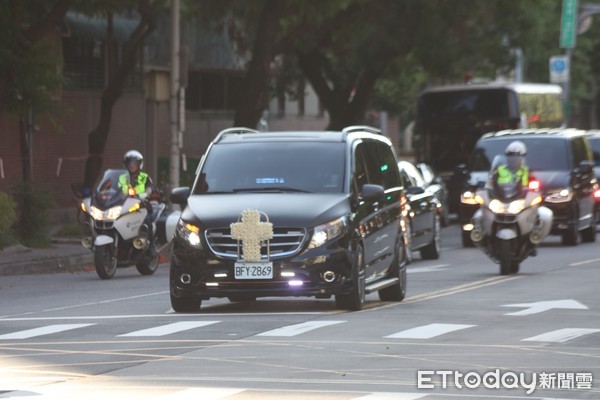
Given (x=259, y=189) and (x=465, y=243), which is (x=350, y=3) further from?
(x=259, y=189)

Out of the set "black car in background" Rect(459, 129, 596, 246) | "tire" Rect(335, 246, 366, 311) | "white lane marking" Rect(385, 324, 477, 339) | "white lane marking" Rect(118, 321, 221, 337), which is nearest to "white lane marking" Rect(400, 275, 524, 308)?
"tire" Rect(335, 246, 366, 311)

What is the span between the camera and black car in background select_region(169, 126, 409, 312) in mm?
16312

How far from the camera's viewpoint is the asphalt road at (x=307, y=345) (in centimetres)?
1106

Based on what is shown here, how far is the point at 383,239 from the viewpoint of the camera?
18.1 metres

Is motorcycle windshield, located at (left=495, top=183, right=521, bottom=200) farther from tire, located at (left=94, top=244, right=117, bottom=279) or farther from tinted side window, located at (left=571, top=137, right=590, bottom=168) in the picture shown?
tinted side window, located at (left=571, top=137, right=590, bottom=168)

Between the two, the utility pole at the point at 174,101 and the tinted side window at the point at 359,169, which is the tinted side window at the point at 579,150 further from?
the tinted side window at the point at 359,169

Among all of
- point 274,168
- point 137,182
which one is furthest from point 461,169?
point 274,168

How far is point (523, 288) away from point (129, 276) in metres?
6.19

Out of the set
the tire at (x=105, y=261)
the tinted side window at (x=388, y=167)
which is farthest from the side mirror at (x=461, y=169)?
the tinted side window at (x=388, y=167)

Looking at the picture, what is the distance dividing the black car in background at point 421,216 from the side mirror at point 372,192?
8.59m

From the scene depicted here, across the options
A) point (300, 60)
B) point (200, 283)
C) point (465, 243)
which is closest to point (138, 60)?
point (300, 60)

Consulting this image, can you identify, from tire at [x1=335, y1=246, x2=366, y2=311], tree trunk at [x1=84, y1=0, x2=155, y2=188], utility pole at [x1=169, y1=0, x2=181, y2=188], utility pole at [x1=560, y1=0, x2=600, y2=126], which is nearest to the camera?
tire at [x1=335, y1=246, x2=366, y2=311]

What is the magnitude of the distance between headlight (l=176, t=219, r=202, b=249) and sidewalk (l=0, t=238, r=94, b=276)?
8.92 meters

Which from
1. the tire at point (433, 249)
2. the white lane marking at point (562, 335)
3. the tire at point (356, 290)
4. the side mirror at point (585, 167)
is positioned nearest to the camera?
the white lane marking at point (562, 335)
